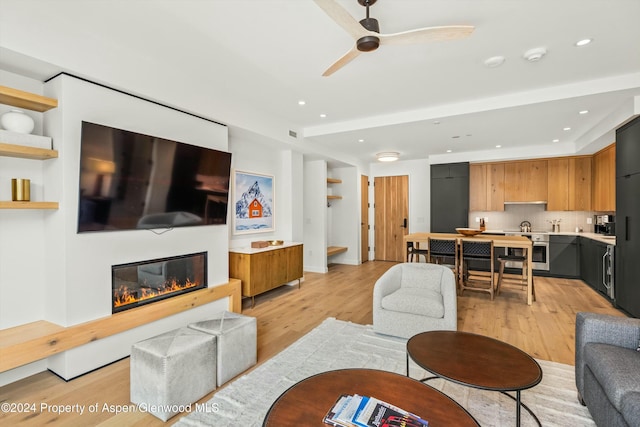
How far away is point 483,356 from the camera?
1.99 m

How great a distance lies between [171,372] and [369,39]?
8.40ft

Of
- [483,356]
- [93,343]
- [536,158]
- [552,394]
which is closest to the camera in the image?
[483,356]

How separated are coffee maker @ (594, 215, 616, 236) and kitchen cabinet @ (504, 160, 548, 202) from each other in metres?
0.94

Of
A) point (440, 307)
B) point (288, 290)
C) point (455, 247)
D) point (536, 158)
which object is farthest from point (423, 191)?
point (440, 307)

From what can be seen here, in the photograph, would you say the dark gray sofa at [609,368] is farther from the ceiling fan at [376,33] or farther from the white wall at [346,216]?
the white wall at [346,216]

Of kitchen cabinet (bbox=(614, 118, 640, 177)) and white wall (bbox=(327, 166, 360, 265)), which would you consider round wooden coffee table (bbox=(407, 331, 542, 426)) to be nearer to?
kitchen cabinet (bbox=(614, 118, 640, 177))

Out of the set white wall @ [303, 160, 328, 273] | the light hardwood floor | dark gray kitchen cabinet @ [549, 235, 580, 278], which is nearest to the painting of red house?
the light hardwood floor

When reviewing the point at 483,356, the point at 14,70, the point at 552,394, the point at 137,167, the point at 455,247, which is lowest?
the point at 552,394

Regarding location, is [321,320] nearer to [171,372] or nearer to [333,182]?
[171,372]

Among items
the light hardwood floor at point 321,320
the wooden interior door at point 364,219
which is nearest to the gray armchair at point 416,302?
the light hardwood floor at point 321,320

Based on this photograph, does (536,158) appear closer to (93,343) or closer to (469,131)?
(469,131)

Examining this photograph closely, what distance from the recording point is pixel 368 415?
1.38 metres

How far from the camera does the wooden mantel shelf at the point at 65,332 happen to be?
7.02ft

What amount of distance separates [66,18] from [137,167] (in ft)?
3.88
